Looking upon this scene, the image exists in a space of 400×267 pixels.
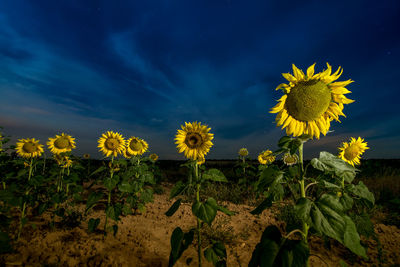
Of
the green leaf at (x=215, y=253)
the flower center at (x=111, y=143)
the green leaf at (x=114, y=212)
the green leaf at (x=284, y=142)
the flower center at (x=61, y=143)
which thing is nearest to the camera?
the green leaf at (x=284, y=142)

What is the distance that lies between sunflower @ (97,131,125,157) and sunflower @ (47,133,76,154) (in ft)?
3.62

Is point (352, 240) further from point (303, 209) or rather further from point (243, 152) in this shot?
point (243, 152)

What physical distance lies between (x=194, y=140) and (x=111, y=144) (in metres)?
2.45

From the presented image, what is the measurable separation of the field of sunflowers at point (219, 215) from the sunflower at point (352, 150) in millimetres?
19

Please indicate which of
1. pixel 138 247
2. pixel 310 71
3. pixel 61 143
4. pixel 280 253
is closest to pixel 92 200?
pixel 138 247

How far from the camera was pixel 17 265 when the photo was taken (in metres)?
2.80

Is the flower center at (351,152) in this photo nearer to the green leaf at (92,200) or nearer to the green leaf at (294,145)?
the green leaf at (294,145)

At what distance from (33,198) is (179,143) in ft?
9.75

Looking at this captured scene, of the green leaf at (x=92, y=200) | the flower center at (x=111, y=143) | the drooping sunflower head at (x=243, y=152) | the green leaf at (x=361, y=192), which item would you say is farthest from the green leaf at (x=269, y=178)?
the drooping sunflower head at (x=243, y=152)

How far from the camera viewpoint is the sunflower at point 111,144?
458cm

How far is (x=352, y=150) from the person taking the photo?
3.77m

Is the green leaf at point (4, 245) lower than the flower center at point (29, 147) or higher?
lower

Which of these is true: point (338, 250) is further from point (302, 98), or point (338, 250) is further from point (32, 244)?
point (32, 244)

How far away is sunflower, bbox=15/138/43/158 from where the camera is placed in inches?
185
